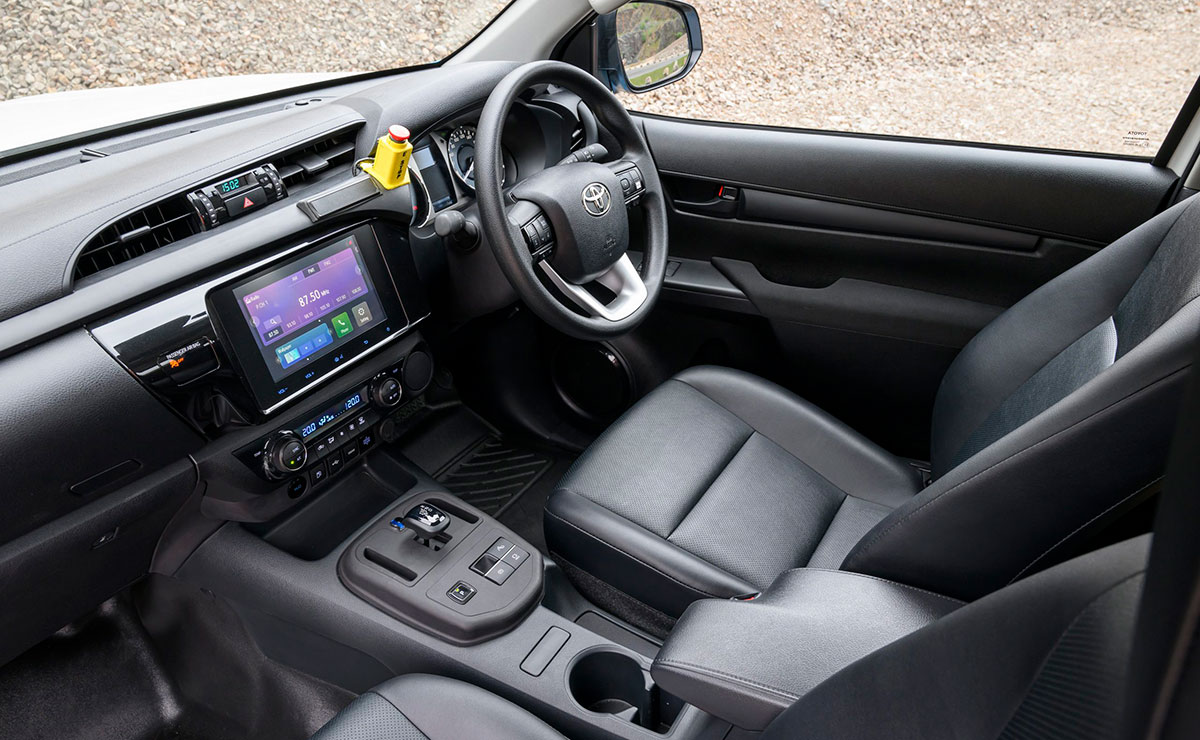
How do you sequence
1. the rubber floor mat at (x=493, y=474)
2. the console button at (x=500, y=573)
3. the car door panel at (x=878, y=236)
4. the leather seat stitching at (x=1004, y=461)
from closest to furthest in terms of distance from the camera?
→ the leather seat stitching at (x=1004, y=461) < the console button at (x=500, y=573) < the car door panel at (x=878, y=236) < the rubber floor mat at (x=493, y=474)

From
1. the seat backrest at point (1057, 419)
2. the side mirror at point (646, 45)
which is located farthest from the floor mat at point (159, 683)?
the side mirror at point (646, 45)

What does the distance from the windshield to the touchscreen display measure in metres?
0.42

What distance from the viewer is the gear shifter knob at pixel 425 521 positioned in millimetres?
1467

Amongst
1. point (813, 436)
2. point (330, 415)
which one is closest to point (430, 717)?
point (330, 415)

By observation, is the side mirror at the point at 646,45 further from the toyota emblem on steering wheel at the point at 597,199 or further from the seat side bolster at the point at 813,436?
the seat side bolster at the point at 813,436

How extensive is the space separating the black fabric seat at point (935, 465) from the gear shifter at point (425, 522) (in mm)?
183

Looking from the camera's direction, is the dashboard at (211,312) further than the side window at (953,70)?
No

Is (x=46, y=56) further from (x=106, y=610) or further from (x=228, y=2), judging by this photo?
(x=106, y=610)

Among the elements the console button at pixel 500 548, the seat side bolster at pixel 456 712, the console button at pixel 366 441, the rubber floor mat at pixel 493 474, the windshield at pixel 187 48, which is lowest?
the rubber floor mat at pixel 493 474

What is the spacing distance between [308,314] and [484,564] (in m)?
0.50

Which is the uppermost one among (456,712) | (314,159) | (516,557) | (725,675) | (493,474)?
(314,159)

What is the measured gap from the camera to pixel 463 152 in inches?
64.7

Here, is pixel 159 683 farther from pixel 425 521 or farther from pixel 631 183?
pixel 631 183

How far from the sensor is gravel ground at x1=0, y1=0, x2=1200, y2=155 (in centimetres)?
150
